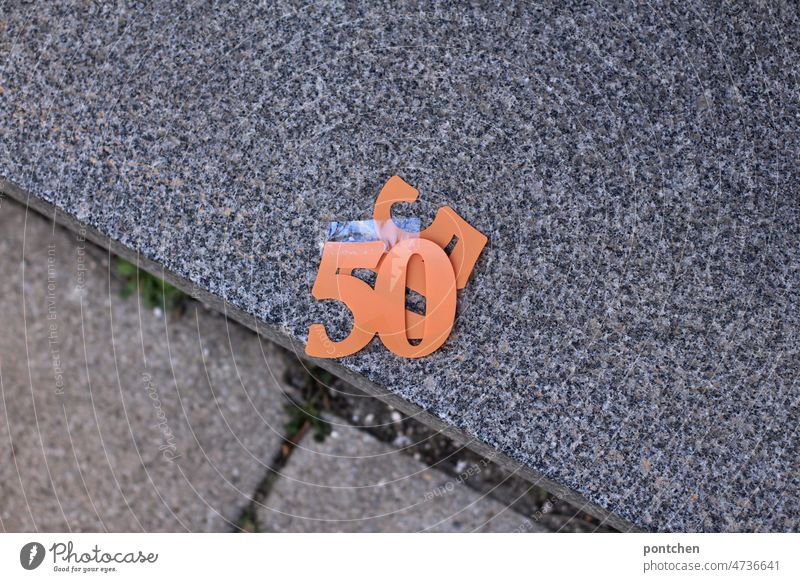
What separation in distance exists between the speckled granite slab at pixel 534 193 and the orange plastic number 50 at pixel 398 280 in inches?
1.2

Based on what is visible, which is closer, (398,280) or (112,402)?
(398,280)

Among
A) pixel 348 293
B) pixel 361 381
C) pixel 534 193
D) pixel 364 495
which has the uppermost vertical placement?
pixel 534 193

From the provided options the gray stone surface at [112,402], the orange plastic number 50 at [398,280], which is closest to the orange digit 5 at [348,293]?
the orange plastic number 50 at [398,280]

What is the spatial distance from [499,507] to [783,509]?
733 millimetres

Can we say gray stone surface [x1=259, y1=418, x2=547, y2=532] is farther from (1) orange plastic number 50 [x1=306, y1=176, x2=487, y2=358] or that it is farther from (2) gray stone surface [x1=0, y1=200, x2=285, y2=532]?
(1) orange plastic number 50 [x1=306, y1=176, x2=487, y2=358]

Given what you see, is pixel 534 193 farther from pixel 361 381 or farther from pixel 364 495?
pixel 364 495

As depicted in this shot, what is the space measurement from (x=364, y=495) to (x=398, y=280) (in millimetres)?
758

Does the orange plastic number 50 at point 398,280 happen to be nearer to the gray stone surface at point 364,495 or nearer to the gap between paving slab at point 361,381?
the gap between paving slab at point 361,381

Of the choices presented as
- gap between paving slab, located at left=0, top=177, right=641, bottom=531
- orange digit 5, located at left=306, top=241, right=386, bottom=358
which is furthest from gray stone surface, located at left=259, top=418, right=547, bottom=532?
orange digit 5, located at left=306, top=241, right=386, bottom=358

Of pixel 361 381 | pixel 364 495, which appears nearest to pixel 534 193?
pixel 361 381

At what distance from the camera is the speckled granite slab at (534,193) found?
157 cm

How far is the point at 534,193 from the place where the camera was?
1.59 meters

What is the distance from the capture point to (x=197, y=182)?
5.29 feet
